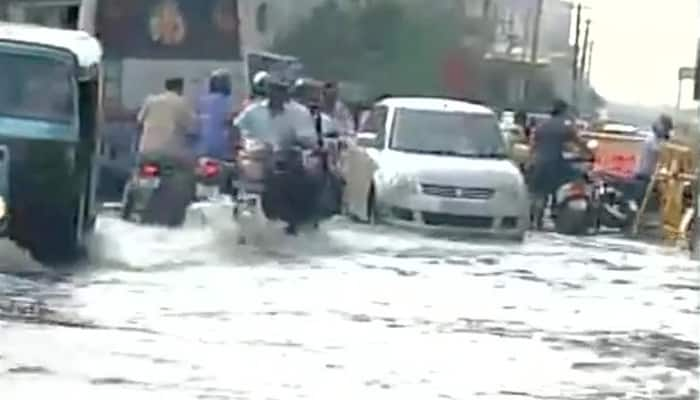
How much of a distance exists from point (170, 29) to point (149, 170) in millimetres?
9795

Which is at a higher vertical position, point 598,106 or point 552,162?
point 552,162

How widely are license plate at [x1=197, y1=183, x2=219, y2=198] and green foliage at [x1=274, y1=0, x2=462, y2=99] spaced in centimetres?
4976

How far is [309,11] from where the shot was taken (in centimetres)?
7956

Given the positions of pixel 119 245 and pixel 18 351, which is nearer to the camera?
pixel 18 351

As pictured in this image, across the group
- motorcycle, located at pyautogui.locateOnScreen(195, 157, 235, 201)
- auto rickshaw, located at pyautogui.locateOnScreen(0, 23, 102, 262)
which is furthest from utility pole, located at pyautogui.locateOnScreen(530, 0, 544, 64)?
auto rickshaw, located at pyautogui.locateOnScreen(0, 23, 102, 262)

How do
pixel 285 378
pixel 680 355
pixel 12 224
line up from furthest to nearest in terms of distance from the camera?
pixel 12 224
pixel 680 355
pixel 285 378

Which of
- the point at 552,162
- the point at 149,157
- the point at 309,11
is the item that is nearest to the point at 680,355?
the point at 149,157

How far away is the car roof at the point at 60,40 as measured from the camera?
16.4 m

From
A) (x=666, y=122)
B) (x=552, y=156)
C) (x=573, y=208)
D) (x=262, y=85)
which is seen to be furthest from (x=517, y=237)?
(x=666, y=122)

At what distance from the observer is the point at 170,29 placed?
29.6 metres

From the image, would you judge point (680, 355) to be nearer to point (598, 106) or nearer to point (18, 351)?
point (18, 351)

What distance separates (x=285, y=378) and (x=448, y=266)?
7.90 m

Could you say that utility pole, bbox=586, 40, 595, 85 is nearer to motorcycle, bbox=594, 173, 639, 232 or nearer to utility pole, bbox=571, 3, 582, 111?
utility pole, bbox=571, 3, 582, 111

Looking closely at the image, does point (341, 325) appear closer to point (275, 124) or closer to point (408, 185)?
point (275, 124)
